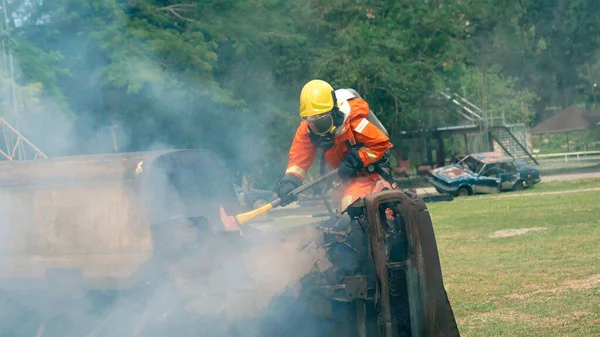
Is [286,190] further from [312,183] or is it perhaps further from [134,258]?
[134,258]

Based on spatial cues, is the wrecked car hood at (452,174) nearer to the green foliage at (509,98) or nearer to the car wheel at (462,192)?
the car wheel at (462,192)

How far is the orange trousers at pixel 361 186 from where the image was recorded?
604 cm

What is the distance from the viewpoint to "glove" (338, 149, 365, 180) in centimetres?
582

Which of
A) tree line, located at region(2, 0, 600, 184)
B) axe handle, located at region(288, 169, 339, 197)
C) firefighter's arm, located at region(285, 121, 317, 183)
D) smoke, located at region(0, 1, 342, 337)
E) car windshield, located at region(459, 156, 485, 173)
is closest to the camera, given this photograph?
smoke, located at region(0, 1, 342, 337)

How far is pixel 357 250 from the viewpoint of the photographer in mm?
4949

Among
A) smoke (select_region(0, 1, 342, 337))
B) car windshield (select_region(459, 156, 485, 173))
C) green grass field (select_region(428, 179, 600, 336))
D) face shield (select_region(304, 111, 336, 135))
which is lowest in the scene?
green grass field (select_region(428, 179, 600, 336))

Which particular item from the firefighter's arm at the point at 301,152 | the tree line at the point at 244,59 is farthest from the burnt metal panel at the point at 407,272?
the tree line at the point at 244,59

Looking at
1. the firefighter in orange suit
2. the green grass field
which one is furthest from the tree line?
the green grass field

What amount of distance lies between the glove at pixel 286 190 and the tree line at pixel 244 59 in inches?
154

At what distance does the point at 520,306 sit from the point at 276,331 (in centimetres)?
339

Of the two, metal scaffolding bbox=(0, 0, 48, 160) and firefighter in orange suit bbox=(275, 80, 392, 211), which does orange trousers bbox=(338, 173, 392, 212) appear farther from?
Answer: metal scaffolding bbox=(0, 0, 48, 160)

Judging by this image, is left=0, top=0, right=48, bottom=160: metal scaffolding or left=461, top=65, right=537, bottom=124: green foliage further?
left=461, top=65, right=537, bottom=124: green foliage

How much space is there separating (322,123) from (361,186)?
0.54 m

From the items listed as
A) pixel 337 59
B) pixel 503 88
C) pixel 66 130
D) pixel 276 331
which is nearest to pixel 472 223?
pixel 66 130
